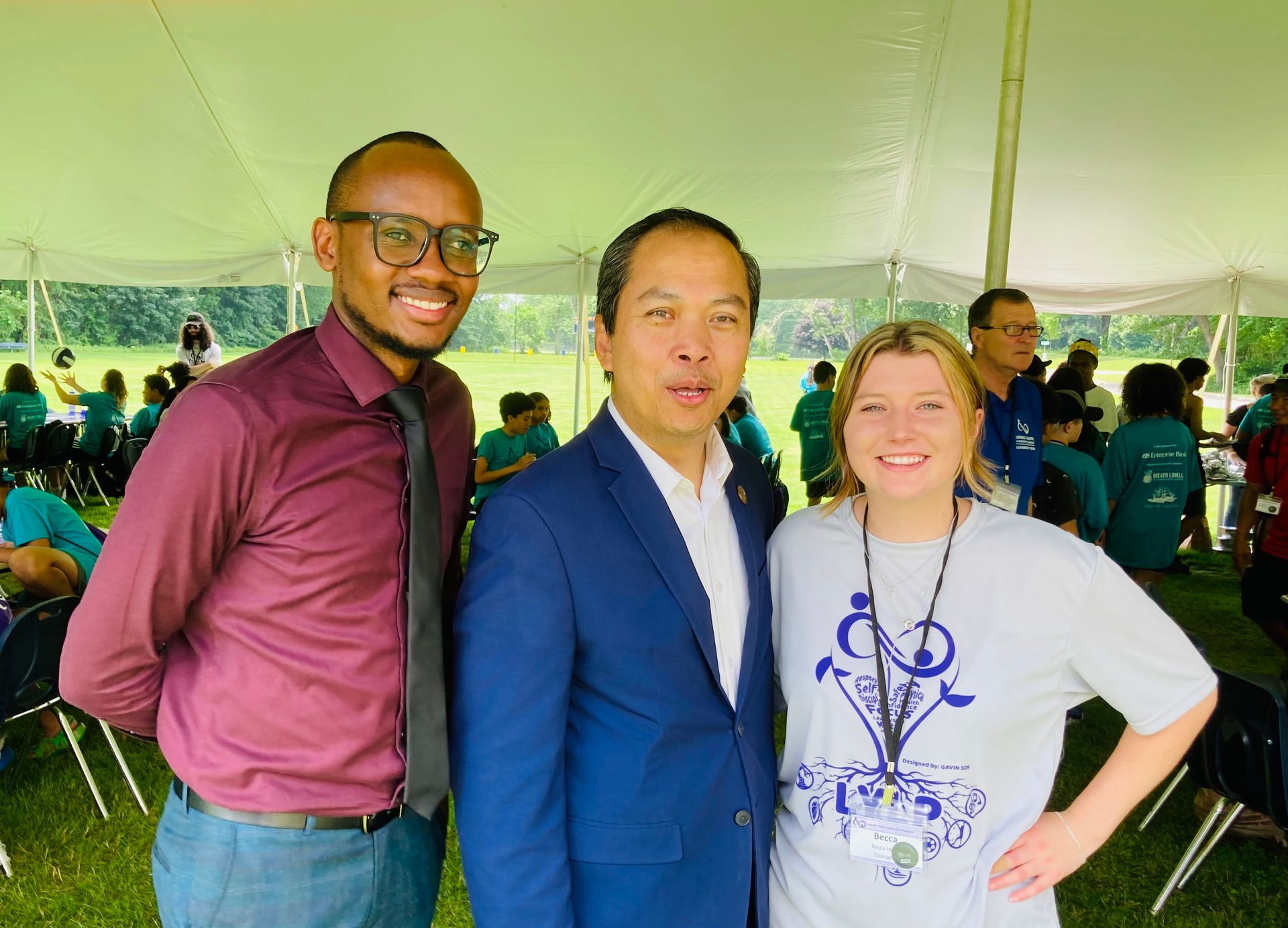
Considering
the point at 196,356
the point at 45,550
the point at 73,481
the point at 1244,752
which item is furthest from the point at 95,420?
the point at 1244,752

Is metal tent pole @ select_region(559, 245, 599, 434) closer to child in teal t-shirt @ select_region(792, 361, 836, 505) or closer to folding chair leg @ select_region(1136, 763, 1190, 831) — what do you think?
child in teal t-shirt @ select_region(792, 361, 836, 505)

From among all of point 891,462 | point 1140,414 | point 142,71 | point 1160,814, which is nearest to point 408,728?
point 891,462

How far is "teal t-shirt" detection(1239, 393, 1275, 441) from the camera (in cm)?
749

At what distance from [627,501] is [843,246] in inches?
347

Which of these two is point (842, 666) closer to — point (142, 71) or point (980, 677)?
point (980, 677)

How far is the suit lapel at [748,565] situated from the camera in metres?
1.34

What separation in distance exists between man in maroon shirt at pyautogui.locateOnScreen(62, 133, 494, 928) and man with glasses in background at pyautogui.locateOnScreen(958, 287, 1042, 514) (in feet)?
7.74

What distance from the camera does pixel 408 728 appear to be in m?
1.30

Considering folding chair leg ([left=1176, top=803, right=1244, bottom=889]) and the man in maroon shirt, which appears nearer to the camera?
the man in maroon shirt

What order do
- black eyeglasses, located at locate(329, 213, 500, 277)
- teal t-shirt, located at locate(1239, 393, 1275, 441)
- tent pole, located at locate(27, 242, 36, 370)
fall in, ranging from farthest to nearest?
tent pole, located at locate(27, 242, 36, 370) → teal t-shirt, located at locate(1239, 393, 1275, 441) → black eyeglasses, located at locate(329, 213, 500, 277)

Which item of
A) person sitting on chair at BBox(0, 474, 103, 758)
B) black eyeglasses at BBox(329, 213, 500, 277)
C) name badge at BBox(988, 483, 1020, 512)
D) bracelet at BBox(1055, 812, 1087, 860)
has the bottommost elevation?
person sitting on chair at BBox(0, 474, 103, 758)

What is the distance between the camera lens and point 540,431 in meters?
7.78

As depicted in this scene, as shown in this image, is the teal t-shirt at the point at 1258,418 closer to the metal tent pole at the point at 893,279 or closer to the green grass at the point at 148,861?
the metal tent pole at the point at 893,279

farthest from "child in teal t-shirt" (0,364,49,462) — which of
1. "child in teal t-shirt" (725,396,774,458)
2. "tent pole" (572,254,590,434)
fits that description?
"child in teal t-shirt" (725,396,774,458)
